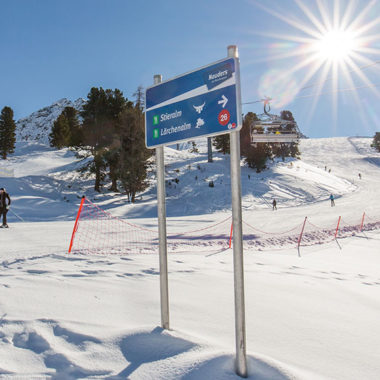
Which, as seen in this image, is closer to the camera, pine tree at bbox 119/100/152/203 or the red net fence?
the red net fence

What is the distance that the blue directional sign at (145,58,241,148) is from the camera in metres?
2.26

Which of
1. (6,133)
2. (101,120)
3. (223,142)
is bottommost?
A: (101,120)

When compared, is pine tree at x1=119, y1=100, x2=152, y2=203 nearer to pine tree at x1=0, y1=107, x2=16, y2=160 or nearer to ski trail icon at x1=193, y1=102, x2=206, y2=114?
ski trail icon at x1=193, y1=102, x2=206, y2=114

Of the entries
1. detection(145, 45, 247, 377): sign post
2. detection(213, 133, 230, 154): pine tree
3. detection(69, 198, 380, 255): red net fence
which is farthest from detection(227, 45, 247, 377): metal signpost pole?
detection(213, 133, 230, 154): pine tree

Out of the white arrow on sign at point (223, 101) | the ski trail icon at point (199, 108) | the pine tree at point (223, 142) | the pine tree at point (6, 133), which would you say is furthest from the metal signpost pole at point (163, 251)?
the pine tree at point (6, 133)

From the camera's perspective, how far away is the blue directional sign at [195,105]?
2.26 metres

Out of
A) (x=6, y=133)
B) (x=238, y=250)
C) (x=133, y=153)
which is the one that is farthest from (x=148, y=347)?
(x=6, y=133)

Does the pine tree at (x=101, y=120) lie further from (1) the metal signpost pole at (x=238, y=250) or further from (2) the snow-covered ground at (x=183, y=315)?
(1) the metal signpost pole at (x=238, y=250)

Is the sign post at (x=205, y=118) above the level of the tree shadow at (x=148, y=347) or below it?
above

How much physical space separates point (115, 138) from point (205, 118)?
26.0 meters

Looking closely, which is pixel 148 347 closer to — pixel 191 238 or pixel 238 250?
pixel 238 250

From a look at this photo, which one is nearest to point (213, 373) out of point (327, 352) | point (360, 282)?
point (327, 352)

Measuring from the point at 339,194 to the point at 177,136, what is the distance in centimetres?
3884

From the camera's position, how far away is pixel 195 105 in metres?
2.54
